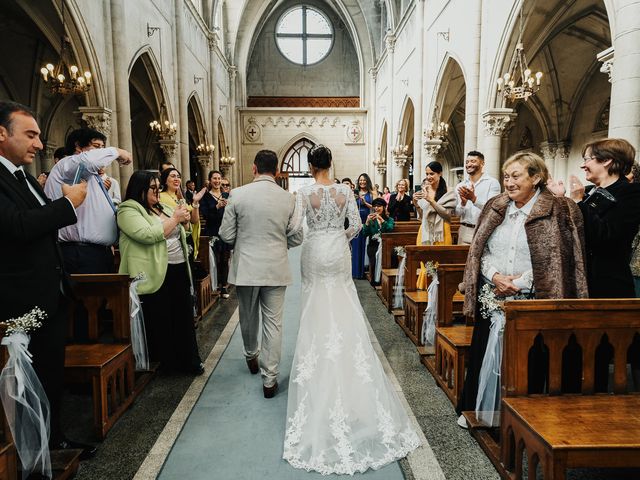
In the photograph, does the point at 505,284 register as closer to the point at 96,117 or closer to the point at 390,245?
the point at 390,245

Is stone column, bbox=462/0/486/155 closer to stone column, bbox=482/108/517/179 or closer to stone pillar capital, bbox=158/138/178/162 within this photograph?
stone column, bbox=482/108/517/179

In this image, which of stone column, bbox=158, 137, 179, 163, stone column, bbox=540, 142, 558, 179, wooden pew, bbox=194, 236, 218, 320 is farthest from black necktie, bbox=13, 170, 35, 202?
stone column, bbox=540, 142, 558, 179

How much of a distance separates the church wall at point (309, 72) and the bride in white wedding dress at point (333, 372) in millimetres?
21515

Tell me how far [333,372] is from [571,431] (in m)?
1.29

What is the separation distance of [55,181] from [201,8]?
15.0 m

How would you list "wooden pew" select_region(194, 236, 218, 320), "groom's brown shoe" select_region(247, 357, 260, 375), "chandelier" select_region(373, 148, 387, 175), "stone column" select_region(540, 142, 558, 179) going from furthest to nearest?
"chandelier" select_region(373, 148, 387, 175)
"stone column" select_region(540, 142, 558, 179)
"wooden pew" select_region(194, 236, 218, 320)
"groom's brown shoe" select_region(247, 357, 260, 375)

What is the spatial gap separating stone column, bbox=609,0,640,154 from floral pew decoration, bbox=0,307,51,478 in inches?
215

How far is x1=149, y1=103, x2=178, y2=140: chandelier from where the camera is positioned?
1149cm

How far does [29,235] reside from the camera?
1.92 m

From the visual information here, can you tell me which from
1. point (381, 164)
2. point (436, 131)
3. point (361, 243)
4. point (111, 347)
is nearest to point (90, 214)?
point (111, 347)

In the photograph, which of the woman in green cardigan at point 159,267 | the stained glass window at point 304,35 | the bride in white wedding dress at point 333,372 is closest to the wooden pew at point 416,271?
the bride in white wedding dress at point 333,372

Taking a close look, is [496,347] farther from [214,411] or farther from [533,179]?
[214,411]

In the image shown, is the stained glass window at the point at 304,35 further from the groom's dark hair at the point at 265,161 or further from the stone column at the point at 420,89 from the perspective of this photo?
the groom's dark hair at the point at 265,161

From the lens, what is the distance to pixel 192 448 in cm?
253
